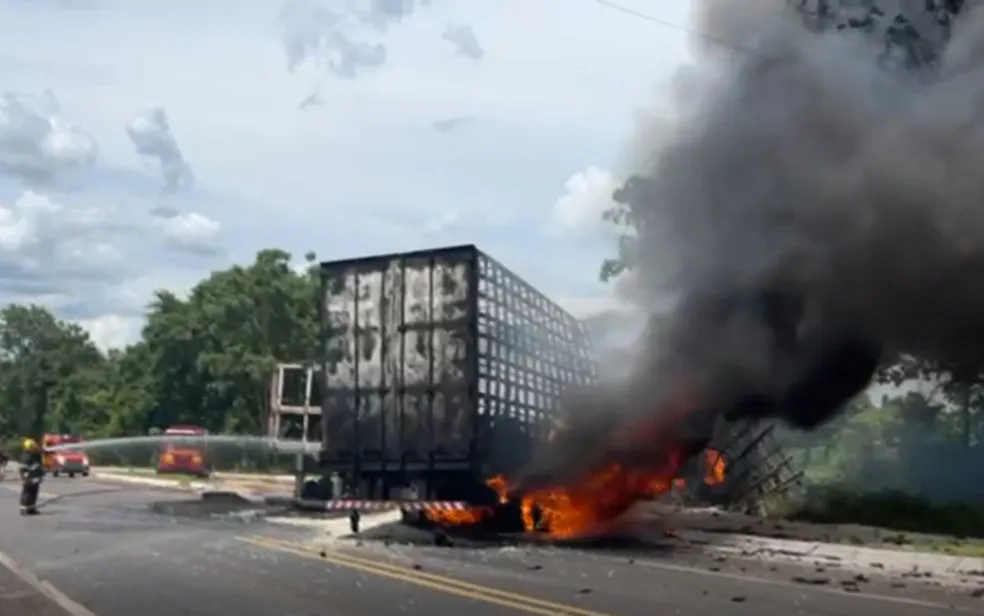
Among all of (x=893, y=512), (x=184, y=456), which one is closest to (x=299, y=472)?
(x=893, y=512)

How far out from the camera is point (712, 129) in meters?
12.9

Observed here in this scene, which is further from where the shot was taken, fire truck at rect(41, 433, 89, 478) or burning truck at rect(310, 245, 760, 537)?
fire truck at rect(41, 433, 89, 478)

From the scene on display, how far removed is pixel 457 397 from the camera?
62.3 feet

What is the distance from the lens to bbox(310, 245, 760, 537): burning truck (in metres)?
18.8

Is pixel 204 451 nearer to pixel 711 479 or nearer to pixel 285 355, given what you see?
pixel 285 355

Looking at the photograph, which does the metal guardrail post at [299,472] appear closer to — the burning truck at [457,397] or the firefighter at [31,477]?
the burning truck at [457,397]

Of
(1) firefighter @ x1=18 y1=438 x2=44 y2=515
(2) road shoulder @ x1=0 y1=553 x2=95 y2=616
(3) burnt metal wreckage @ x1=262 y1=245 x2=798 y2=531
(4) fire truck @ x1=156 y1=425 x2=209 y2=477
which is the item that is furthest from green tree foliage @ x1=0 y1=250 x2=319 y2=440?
(2) road shoulder @ x1=0 y1=553 x2=95 y2=616

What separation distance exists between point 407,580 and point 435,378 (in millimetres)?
5216

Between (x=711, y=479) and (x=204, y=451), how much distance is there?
1229 inches

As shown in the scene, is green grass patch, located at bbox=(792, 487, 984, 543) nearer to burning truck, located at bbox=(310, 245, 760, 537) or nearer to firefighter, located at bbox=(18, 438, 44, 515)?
burning truck, located at bbox=(310, 245, 760, 537)

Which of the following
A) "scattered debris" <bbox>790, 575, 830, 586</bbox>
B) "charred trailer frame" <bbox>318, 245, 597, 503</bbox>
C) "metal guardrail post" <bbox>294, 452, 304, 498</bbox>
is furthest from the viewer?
"metal guardrail post" <bbox>294, 452, 304, 498</bbox>

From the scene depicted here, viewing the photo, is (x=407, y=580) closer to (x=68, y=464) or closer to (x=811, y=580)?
(x=811, y=580)

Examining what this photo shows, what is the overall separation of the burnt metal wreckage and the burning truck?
0.02 metres

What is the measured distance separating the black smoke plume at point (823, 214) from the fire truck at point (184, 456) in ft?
128
